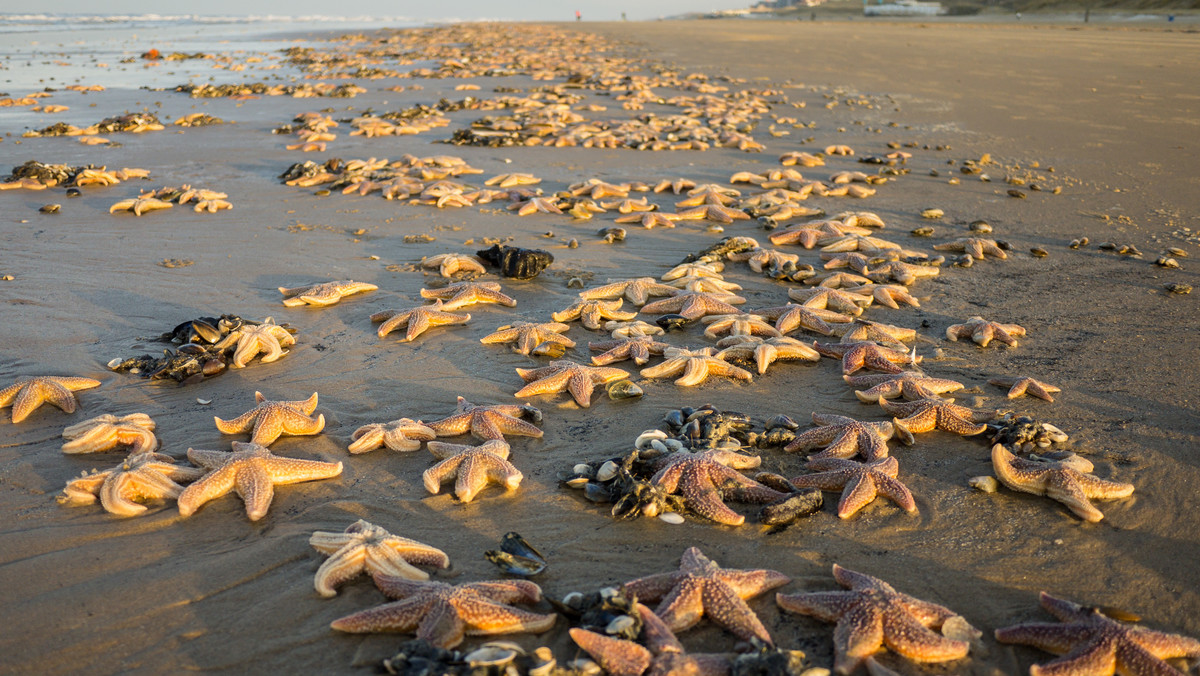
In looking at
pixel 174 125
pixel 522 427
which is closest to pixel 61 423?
pixel 522 427

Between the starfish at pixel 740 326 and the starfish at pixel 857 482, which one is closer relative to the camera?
the starfish at pixel 857 482

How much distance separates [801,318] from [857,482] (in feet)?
8.60

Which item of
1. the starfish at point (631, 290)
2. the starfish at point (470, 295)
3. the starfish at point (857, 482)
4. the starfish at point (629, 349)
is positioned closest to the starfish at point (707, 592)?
the starfish at point (857, 482)

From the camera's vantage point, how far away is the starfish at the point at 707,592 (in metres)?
3.28

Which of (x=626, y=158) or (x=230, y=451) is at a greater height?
(x=626, y=158)

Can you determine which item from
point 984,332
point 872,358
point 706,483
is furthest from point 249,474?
point 984,332

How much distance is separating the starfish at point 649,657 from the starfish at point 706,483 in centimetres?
117

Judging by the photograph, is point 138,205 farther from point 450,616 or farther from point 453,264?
point 450,616

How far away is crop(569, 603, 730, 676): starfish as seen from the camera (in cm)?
296

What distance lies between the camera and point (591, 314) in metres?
6.86

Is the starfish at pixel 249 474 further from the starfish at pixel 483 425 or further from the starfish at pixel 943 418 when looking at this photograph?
the starfish at pixel 943 418

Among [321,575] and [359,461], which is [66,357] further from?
[321,575]

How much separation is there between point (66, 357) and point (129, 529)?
300 centimetres

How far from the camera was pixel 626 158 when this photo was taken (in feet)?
45.3
